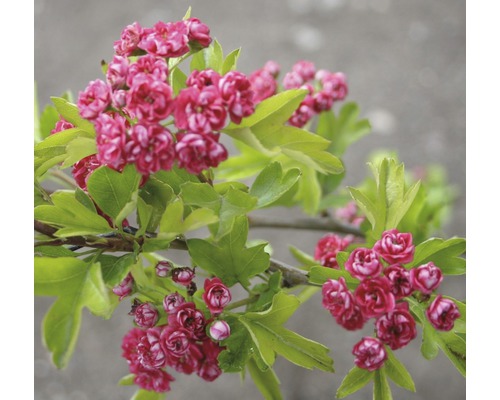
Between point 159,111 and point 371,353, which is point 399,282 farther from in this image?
point 159,111

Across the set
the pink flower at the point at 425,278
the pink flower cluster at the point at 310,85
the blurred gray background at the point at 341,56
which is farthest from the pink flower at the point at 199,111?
the blurred gray background at the point at 341,56

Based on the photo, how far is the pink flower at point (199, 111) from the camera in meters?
0.48

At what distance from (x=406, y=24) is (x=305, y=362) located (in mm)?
1607

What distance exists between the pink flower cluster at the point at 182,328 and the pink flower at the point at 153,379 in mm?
39

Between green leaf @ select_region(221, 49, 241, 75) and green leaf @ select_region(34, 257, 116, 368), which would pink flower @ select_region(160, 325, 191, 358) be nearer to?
green leaf @ select_region(34, 257, 116, 368)

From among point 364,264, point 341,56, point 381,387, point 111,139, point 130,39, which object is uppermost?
point 341,56

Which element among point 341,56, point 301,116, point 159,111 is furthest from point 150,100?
point 341,56

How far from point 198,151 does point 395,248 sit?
0.19 meters

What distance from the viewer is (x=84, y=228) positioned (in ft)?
1.78

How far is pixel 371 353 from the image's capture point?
0.56 meters

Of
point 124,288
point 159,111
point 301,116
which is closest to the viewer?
point 159,111

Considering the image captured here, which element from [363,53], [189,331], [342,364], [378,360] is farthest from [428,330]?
[363,53]

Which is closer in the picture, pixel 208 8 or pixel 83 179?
pixel 83 179

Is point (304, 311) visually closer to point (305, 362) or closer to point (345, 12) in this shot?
point (345, 12)
